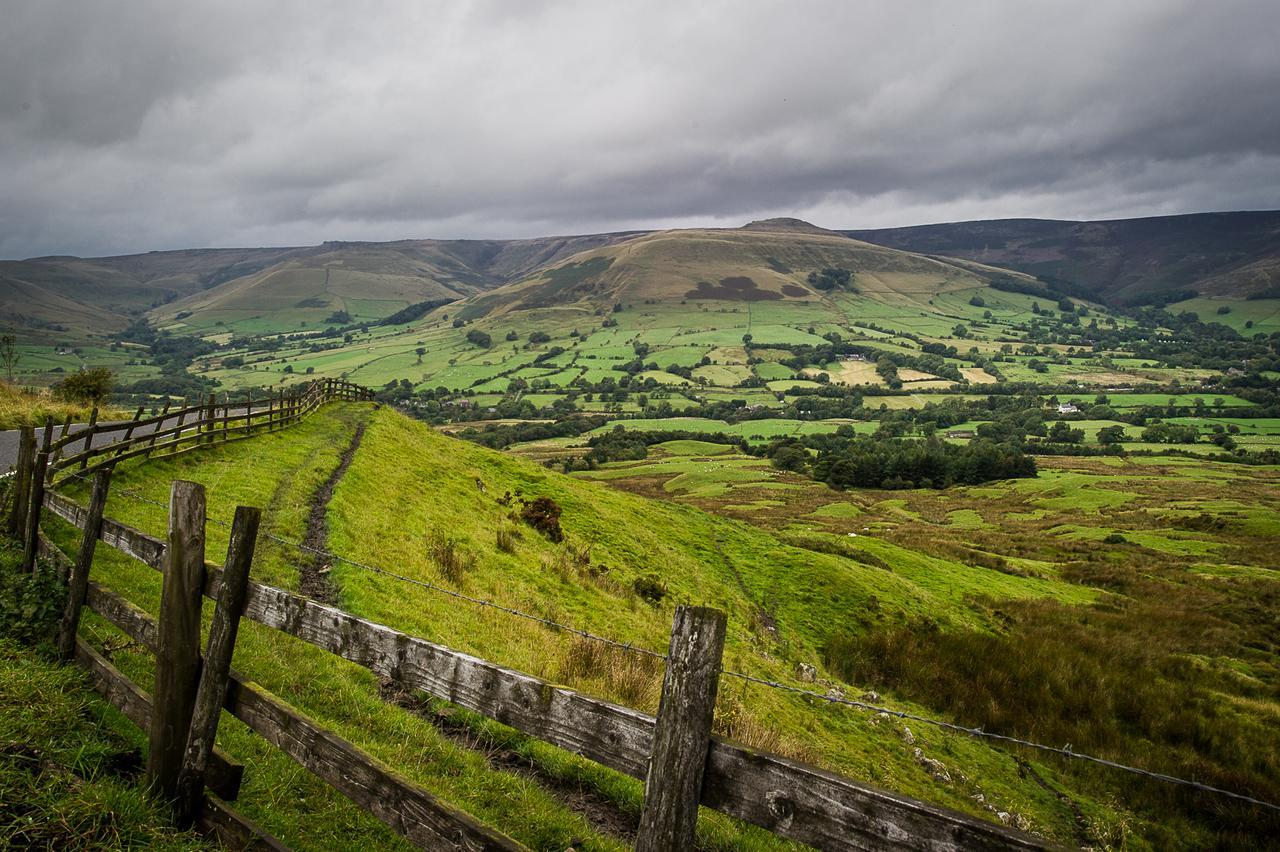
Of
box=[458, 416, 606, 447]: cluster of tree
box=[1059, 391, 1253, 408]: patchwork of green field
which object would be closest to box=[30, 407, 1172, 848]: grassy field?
box=[458, 416, 606, 447]: cluster of tree

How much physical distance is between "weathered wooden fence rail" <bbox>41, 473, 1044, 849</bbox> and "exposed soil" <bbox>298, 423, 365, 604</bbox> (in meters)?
3.72

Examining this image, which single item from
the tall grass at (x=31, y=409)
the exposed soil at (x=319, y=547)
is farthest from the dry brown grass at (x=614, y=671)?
the tall grass at (x=31, y=409)

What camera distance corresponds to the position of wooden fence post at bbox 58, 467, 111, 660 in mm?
6746

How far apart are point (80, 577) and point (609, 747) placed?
668cm

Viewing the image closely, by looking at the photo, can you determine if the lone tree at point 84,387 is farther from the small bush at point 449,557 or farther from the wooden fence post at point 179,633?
the wooden fence post at point 179,633

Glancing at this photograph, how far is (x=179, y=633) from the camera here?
484cm

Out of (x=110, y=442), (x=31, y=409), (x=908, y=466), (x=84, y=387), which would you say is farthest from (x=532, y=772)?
(x=908, y=466)

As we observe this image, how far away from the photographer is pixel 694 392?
195250 mm

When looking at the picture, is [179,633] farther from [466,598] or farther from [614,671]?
[614,671]

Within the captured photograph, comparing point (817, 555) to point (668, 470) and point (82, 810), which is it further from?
point (668, 470)

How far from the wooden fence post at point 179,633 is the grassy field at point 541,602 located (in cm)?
98

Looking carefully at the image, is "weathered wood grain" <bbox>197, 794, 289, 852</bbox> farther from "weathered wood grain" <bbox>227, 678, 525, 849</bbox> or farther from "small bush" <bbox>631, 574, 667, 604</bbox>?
"small bush" <bbox>631, 574, 667, 604</bbox>

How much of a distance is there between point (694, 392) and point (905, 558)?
531ft

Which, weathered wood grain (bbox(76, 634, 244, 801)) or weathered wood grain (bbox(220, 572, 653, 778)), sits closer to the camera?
weathered wood grain (bbox(220, 572, 653, 778))
